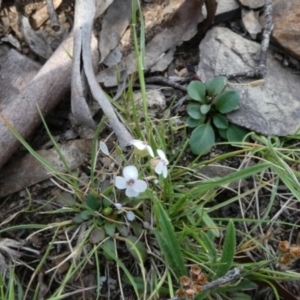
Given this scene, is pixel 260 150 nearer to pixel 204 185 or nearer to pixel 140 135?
pixel 204 185

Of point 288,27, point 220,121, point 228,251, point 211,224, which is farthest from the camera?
point 288,27

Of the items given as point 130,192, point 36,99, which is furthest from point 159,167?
point 36,99

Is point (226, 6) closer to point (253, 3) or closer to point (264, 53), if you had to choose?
point (253, 3)

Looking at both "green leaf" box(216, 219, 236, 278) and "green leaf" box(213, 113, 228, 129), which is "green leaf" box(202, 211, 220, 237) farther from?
"green leaf" box(213, 113, 228, 129)

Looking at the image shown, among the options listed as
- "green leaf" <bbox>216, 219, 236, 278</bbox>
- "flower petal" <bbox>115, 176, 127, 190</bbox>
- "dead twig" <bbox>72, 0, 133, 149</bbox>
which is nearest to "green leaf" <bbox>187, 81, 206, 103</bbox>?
"dead twig" <bbox>72, 0, 133, 149</bbox>

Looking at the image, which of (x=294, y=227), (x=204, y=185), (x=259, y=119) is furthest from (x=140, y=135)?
(x=294, y=227)
